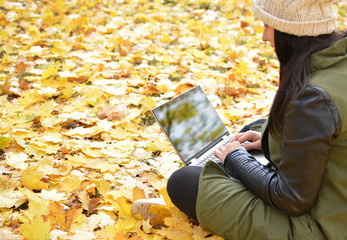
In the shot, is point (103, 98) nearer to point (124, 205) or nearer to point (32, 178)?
point (32, 178)

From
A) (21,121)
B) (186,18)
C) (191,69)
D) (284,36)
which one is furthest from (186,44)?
(284,36)

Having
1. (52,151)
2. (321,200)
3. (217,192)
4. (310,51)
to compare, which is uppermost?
(310,51)

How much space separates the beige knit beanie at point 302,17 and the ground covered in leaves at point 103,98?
0.96m

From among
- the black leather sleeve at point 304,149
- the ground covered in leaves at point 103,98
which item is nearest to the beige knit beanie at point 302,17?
the black leather sleeve at point 304,149

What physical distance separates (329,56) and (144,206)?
3.54ft

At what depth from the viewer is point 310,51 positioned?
143 cm

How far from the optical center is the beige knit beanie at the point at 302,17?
4.62 feet

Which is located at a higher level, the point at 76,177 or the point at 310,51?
the point at 310,51

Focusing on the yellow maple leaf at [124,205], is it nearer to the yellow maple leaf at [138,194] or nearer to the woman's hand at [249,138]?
the yellow maple leaf at [138,194]

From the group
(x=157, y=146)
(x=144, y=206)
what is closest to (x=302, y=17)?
(x=144, y=206)

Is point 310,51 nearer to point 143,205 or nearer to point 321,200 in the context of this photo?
point 321,200

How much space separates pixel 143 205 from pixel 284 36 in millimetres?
1016

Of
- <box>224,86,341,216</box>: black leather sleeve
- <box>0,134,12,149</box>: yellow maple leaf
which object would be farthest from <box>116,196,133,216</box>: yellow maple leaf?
<box>0,134,12,149</box>: yellow maple leaf

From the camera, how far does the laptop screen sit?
2.10 m
